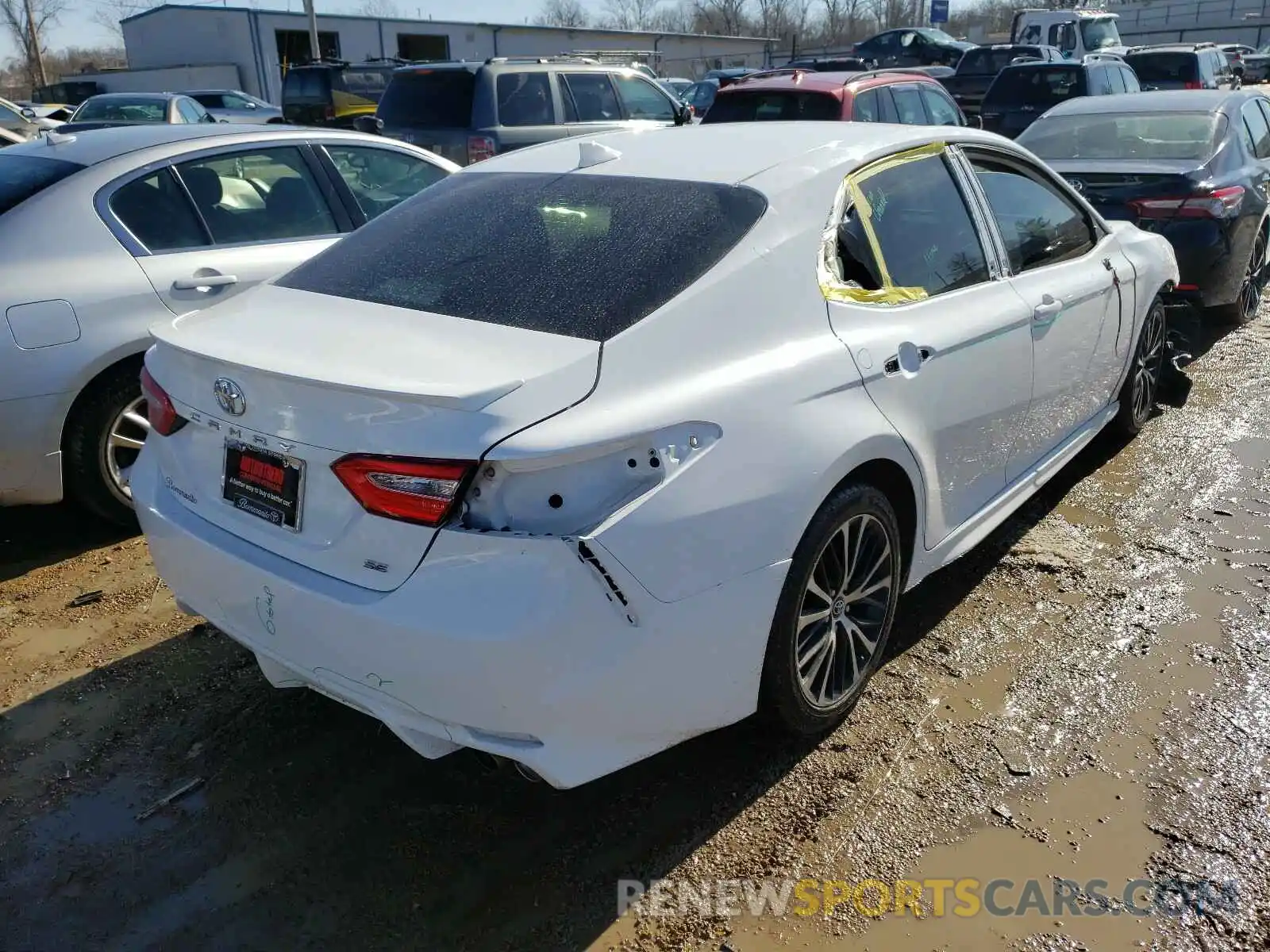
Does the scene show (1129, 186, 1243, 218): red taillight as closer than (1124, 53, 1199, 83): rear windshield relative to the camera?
Yes

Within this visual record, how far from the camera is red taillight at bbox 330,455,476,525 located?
2.14m

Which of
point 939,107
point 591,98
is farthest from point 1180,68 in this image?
point 591,98

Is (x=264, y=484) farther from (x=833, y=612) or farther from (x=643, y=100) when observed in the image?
(x=643, y=100)

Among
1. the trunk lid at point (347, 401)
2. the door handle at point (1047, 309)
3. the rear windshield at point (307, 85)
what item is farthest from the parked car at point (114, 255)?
the rear windshield at point (307, 85)

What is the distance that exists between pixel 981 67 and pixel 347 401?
22.7m

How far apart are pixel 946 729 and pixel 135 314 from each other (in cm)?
343

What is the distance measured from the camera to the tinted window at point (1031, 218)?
12.3 ft

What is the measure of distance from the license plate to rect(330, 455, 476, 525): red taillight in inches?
7.4

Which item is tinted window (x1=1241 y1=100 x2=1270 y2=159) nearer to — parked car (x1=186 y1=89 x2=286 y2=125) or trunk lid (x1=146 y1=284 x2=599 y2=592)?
trunk lid (x1=146 y1=284 x2=599 y2=592)

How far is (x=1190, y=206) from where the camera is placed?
6.38 m

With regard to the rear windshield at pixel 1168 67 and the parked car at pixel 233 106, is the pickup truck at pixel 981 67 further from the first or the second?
the parked car at pixel 233 106

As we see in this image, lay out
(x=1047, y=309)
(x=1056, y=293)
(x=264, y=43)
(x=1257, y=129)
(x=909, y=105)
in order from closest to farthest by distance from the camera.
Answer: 1. (x=1047, y=309)
2. (x=1056, y=293)
3. (x=1257, y=129)
4. (x=909, y=105)
5. (x=264, y=43)

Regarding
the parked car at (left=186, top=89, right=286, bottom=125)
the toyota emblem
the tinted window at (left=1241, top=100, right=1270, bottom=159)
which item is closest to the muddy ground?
the toyota emblem

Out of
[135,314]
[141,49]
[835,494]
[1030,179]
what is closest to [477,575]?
[835,494]
